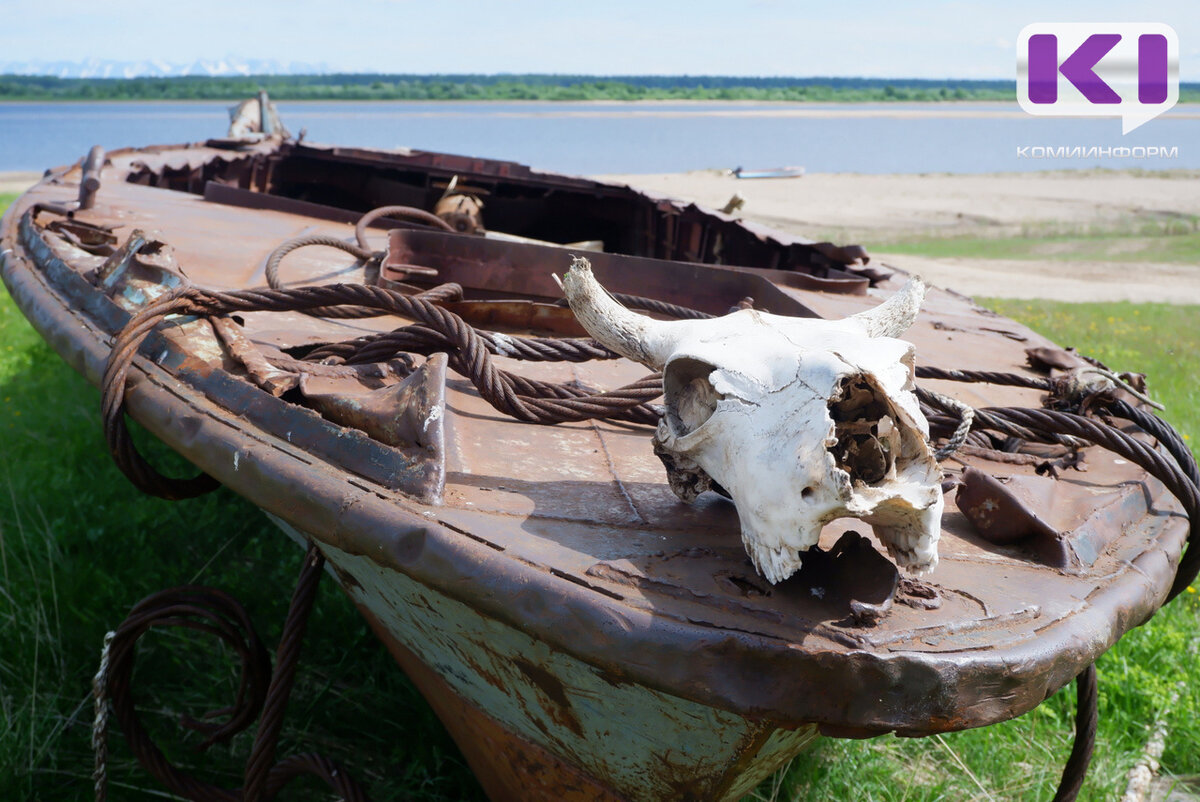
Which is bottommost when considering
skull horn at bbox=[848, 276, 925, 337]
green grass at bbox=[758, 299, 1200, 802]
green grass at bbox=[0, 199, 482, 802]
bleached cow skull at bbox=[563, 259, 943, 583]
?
green grass at bbox=[758, 299, 1200, 802]

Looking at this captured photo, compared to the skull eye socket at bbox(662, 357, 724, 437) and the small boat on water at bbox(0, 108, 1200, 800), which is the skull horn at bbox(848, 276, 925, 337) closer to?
the small boat on water at bbox(0, 108, 1200, 800)

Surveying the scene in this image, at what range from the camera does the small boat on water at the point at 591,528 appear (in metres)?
1.32

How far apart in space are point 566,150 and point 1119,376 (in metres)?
32.8

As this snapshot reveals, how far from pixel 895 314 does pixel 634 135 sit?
4462cm

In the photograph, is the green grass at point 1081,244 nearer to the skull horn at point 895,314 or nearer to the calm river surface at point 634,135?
the calm river surface at point 634,135

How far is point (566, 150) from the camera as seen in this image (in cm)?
3406

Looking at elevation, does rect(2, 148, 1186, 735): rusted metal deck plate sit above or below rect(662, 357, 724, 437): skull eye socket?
below

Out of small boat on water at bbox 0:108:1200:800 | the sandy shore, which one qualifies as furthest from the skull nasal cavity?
the sandy shore

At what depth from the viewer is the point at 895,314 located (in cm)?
164

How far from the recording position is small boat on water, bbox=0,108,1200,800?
132 centimetres

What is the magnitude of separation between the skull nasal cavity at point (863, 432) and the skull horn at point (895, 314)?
0.36 metres

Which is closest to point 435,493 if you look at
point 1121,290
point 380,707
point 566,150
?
point 380,707

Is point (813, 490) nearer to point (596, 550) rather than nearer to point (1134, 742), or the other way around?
point (596, 550)

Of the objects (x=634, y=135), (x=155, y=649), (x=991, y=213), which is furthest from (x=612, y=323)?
(x=634, y=135)
